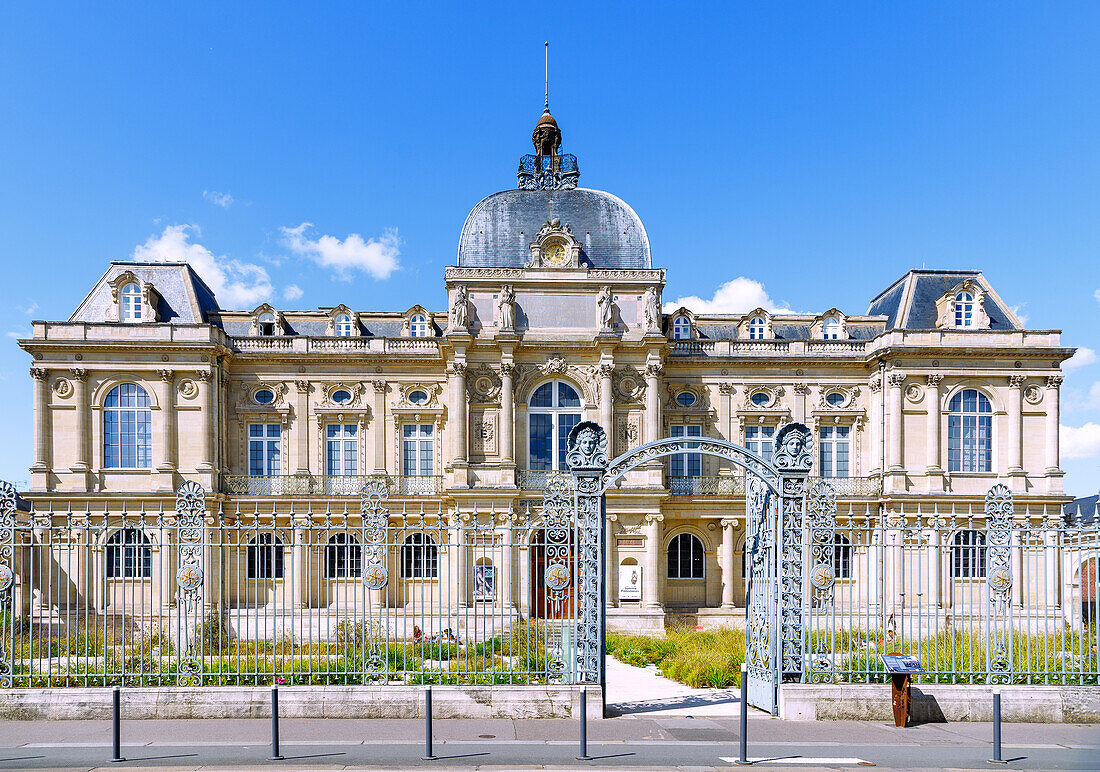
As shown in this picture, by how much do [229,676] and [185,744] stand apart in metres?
2.04

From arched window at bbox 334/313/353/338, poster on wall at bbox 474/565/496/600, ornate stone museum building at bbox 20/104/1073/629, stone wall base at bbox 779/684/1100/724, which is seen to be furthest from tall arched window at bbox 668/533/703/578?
stone wall base at bbox 779/684/1100/724

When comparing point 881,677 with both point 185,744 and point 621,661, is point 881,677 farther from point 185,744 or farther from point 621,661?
point 185,744

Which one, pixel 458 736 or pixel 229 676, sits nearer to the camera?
pixel 458 736

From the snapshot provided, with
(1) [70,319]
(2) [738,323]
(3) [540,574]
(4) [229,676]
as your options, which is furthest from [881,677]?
(1) [70,319]

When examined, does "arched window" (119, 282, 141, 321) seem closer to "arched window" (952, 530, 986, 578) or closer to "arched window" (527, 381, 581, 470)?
"arched window" (527, 381, 581, 470)

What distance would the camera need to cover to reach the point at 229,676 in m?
13.1

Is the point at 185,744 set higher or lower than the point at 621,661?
higher

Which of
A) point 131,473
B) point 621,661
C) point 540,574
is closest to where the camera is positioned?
point 621,661

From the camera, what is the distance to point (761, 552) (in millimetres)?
13844

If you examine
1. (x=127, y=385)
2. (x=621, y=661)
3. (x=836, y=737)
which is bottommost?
(x=621, y=661)

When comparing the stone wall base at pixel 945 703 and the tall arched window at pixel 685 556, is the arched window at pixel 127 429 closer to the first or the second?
the tall arched window at pixel 685 556

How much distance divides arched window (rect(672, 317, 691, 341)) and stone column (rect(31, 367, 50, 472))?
2248 centimetres

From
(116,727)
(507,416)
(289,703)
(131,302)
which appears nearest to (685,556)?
(507,416)

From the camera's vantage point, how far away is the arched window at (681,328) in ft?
109
